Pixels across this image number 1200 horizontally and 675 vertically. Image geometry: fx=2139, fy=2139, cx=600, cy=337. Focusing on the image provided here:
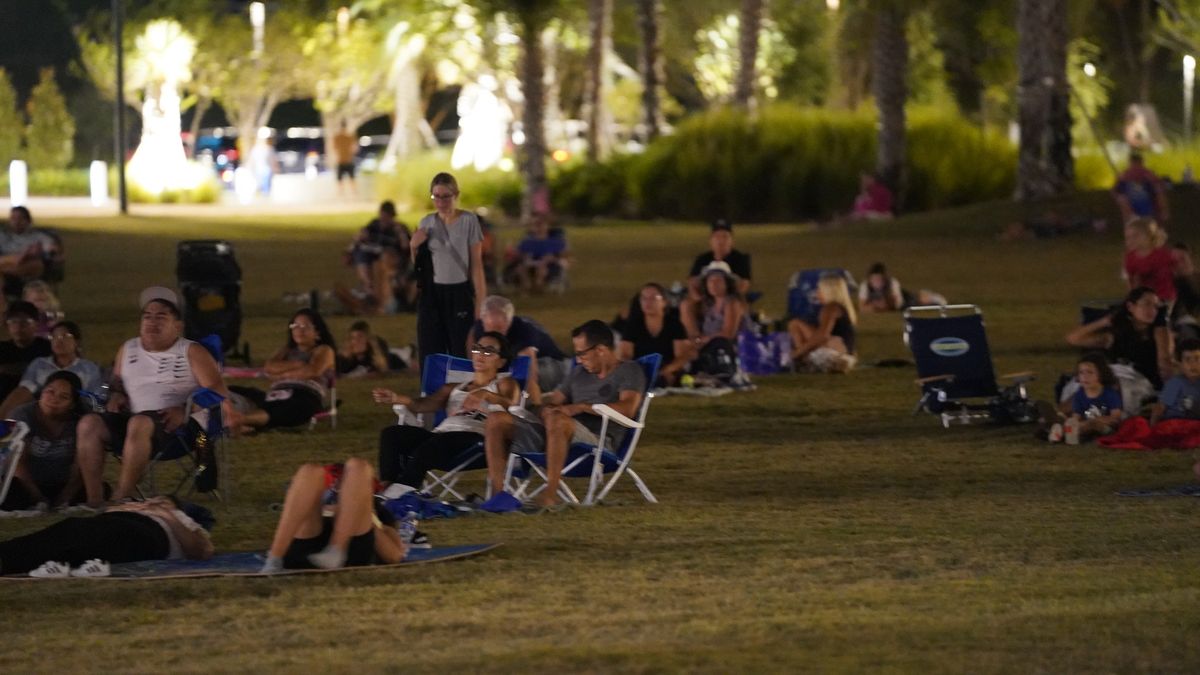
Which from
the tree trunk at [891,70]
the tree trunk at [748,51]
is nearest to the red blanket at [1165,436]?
the tree trunk at [891,70]

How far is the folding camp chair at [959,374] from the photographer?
46.8ft

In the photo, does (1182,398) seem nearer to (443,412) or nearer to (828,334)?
(443,412)

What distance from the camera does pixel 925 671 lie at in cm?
683

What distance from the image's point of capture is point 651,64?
44.8 metres

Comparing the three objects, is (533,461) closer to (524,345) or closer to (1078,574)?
(524,345)

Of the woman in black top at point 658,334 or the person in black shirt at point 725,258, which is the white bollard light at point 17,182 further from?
the woman in black top at point 658,334

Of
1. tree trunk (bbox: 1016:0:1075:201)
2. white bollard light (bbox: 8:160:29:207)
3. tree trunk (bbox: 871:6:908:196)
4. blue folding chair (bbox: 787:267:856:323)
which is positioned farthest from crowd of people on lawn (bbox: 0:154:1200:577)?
white bollard light (bbox: 8:160:29:207)

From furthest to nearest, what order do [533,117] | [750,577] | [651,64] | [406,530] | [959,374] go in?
[651,64] < [533,117] < [959,374] < [406,530] < [750,577]

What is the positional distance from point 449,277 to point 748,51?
103 ft

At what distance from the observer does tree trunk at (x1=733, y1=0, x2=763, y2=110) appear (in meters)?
43.4

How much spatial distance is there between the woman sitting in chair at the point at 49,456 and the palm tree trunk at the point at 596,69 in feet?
119

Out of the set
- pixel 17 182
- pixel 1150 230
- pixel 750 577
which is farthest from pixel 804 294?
pixel 17 182

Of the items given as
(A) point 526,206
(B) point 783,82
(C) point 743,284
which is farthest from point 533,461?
(B) point 783,82

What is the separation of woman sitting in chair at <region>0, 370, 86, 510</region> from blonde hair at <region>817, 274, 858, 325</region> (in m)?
8.19
